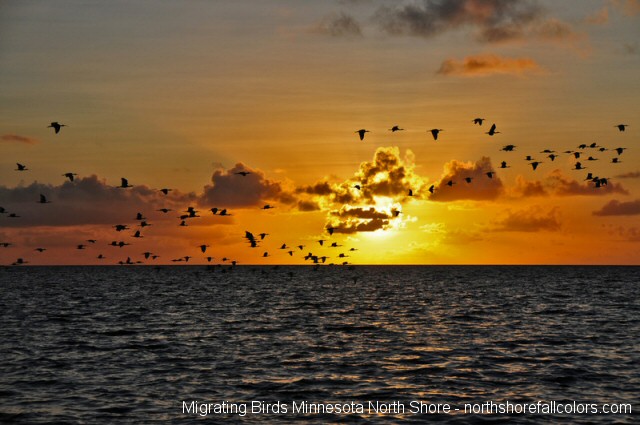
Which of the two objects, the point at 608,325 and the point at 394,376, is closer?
the point at 394,376

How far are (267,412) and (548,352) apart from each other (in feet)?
79.4

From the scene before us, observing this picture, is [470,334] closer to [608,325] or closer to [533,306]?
[608,325]

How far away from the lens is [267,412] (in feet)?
111

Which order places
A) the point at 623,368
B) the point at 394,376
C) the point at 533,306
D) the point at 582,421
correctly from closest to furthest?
the point at 582,421 < the point at 394,376 < the point at 623,368 < the point at 533,306

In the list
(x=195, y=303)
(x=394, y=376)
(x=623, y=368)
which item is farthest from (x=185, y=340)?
(x=195, y=303)

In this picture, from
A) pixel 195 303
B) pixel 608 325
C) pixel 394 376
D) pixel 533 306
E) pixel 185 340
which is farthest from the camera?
pixel 195 303

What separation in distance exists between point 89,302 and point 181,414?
7785 cm

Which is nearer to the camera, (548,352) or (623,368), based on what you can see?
(623,368)

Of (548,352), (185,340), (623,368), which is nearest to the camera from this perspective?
(623,368)

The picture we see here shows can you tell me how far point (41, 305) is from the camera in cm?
9962

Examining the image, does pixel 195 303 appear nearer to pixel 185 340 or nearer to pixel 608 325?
pixel 185 340

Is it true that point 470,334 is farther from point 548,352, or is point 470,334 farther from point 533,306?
point 533,306

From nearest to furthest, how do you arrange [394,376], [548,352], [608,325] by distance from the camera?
1. [394,376]
2. [548,352]
3. [608,325]

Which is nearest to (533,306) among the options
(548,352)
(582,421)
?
(548,352)
